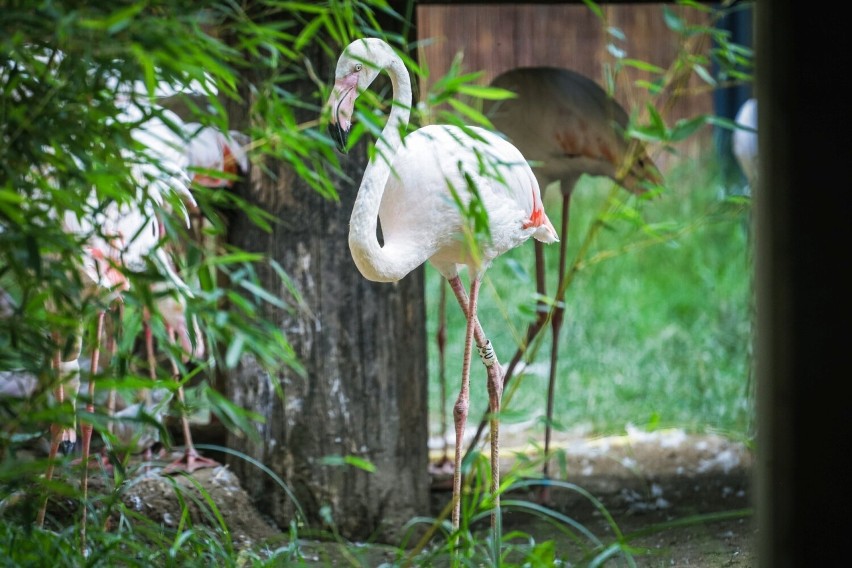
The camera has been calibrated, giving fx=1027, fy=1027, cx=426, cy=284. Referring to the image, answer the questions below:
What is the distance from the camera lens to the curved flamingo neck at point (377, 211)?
201cm

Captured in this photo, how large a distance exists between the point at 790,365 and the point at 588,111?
2278 millimetres

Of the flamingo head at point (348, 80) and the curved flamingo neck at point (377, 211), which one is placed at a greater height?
the flamingo head at point (348, 80)

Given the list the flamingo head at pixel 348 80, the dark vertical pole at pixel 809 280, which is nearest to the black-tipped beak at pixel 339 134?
the flamingo head at pixel 348 80

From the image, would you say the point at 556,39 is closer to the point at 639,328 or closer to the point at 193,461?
the point at 639,328

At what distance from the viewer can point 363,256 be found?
6.61ft

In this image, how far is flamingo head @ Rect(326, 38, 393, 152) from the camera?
1940 millimetres

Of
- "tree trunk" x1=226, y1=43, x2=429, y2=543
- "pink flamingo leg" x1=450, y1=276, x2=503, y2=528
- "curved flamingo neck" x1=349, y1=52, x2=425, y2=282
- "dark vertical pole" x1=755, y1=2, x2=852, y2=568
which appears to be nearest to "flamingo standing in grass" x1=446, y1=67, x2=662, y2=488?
"tree trunk" x1=226, y1=43, x2=429, y2=543

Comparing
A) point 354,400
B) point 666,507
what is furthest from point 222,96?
point 666,507

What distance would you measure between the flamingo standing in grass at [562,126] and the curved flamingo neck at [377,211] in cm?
124

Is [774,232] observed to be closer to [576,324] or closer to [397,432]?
[397,432]

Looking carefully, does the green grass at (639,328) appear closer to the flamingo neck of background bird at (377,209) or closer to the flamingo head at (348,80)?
the flamingo neck of background bird at (377,209)

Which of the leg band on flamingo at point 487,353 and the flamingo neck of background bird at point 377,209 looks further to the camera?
Result: the leg band on flamingo at point 487,353

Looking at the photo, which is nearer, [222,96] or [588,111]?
[222,96]

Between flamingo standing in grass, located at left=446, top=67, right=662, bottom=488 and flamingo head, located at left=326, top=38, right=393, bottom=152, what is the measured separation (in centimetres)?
135
